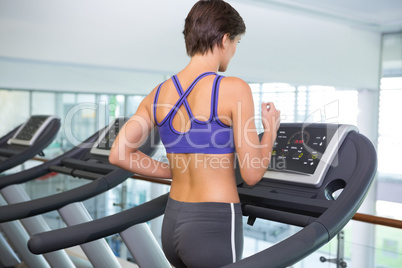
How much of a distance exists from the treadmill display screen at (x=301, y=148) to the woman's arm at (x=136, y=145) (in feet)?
1.22

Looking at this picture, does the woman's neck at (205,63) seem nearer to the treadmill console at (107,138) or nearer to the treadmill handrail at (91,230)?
the treadmill handrail at (91,230)

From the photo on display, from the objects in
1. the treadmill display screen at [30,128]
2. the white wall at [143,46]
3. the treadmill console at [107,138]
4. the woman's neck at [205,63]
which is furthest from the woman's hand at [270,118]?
the white wall at [143,46]

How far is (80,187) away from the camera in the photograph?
2010 millimetres

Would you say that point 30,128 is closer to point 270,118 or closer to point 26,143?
point 26,143

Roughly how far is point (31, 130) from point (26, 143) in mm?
93

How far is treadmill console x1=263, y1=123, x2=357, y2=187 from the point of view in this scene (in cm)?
141

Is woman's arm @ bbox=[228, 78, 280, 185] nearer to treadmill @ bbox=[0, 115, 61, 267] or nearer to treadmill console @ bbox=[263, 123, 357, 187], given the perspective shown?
treadmill console @ bbox=[263, 123, 357, 187]

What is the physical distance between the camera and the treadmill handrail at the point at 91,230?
57.6 inches

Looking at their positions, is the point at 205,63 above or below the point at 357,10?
below

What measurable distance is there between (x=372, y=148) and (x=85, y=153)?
1568mm

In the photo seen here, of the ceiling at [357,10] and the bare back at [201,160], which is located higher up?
the ceiling at [357,10]

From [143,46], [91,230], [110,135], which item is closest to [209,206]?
[91,230]

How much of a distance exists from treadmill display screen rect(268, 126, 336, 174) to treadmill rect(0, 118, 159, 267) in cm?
71

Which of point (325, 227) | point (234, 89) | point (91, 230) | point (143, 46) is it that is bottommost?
point (91, 230)
